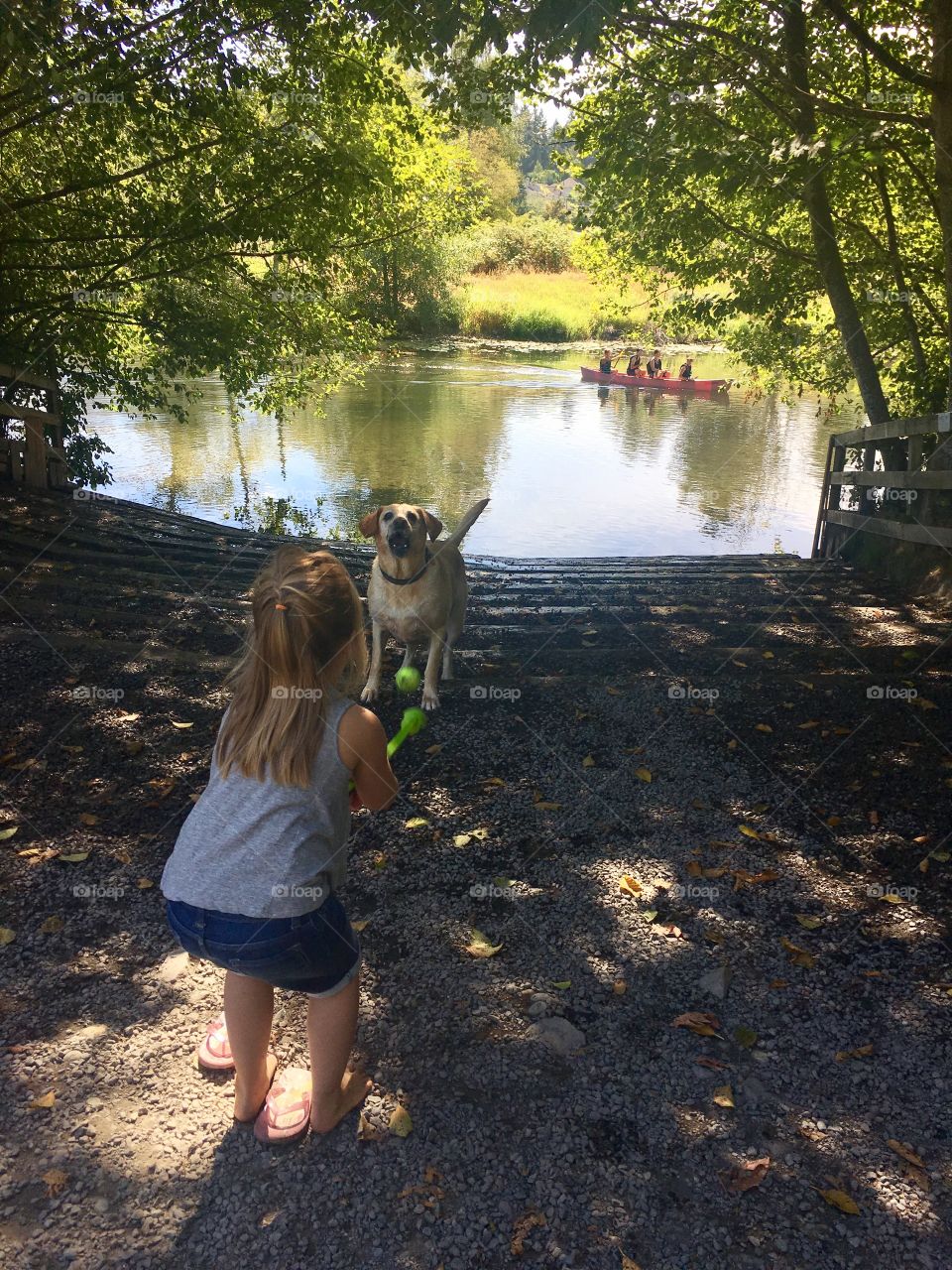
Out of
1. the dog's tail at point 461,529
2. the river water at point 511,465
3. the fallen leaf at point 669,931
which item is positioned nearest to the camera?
the fallen leaf at point 669,931

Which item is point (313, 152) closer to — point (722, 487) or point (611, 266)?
point (611, 266)

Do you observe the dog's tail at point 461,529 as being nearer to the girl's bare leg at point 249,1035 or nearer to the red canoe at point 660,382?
the girl's bare leg at point 249,1035

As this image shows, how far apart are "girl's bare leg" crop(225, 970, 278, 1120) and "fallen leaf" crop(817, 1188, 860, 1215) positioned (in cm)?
168

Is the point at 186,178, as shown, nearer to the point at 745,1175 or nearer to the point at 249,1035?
the point at 249,1035

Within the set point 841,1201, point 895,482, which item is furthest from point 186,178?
point 841,1201

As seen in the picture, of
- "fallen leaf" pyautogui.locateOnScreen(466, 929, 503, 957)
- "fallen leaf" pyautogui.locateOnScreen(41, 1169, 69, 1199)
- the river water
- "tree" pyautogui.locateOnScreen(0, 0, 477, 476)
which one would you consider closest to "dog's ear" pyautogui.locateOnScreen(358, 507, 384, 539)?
"fallen leaf" pyautogui.locateOnScreen(466, 929, 503, 957)

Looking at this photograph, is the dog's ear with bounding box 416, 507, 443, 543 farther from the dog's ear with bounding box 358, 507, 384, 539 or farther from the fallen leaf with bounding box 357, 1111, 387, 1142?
the fallen leaf with bounding box 357, 1111, 387, 1142

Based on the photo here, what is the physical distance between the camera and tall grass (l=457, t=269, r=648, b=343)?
41625 millimetres

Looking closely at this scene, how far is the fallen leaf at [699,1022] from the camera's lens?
2.86m

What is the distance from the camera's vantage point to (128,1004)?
2902 mm

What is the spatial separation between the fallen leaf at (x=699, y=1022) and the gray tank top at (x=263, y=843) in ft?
4.75

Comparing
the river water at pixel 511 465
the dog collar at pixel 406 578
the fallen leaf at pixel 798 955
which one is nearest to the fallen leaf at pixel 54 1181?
the fallen leaf at pixel 798 955

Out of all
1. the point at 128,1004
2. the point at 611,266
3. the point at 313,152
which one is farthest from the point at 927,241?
the point at 128,1004

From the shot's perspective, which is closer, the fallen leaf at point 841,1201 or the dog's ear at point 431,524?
the fallen leaf at point 841,1201
